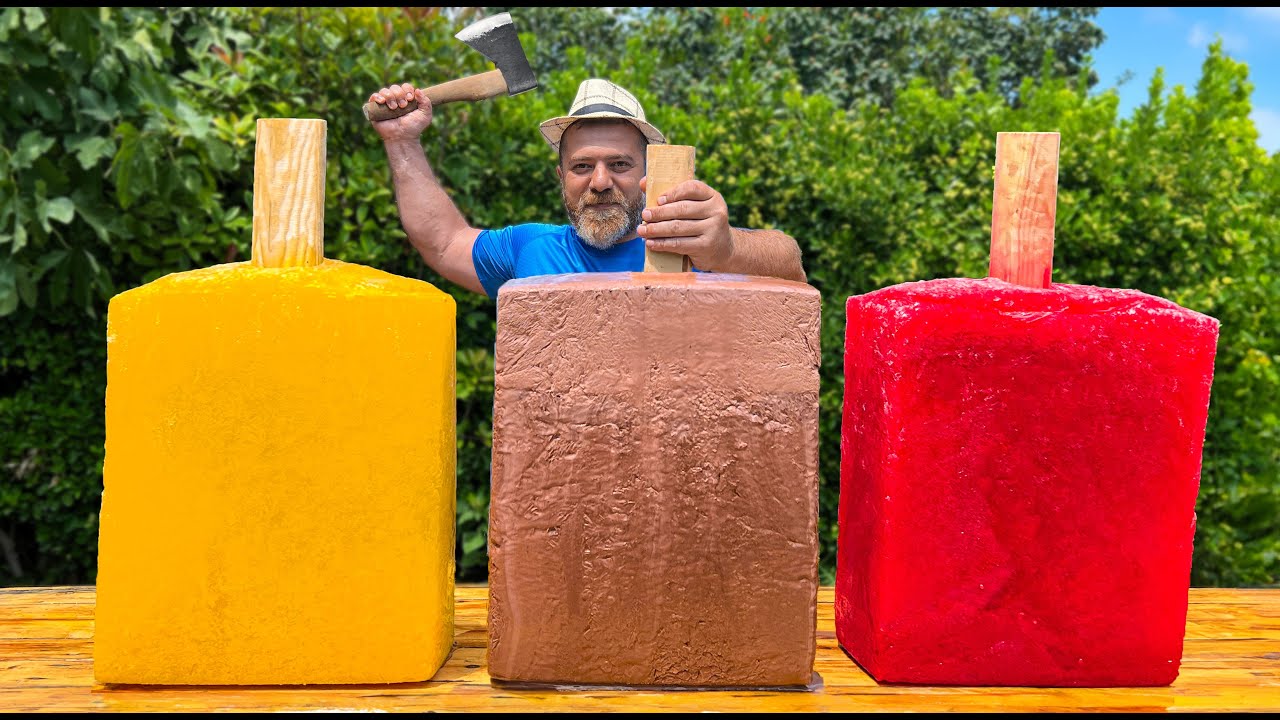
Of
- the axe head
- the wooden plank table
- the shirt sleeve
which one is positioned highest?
the axe head

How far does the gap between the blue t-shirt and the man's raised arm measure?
0.15 feet

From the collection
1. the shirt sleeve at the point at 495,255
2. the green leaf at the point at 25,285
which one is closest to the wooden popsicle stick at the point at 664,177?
the shirt sleeve at the point at 495,255

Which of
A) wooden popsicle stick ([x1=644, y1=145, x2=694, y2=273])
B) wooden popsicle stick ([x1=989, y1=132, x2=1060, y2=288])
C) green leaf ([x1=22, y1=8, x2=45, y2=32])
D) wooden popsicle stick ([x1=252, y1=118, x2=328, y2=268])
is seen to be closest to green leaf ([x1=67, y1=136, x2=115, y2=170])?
green leaf ([x1=22, y1=8, x2=45, y2=32])

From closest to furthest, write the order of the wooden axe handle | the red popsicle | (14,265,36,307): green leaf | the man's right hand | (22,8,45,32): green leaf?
the red popsicle, the wooden axe handle, the man's right hand, (22,8,45,32): green leaf, (14,265,36,307): green leaf

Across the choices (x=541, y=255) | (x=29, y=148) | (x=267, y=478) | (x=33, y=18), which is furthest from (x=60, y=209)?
(x=267, y=478)

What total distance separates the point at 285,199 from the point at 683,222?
684 mm

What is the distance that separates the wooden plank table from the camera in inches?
62.5

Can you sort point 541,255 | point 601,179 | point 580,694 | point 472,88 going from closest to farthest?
1. point 580,694
2. point 472,88
3. point 601,179
4. point 541,255

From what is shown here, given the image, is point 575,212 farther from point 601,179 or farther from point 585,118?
point 585,118

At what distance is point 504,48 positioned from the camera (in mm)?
2270

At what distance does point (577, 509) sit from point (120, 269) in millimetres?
3063

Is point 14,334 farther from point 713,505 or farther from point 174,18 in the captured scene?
point 713,505

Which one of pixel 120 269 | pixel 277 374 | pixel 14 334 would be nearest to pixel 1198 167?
pixel 277 374

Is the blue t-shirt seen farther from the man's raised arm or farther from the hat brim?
the hat brim
